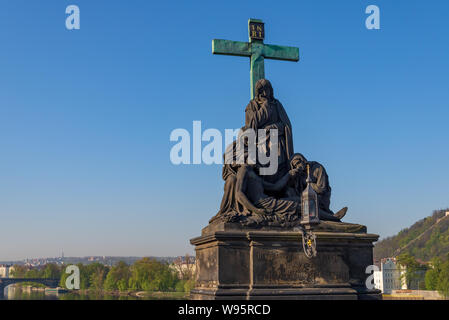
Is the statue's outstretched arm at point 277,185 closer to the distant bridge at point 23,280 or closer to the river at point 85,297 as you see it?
the river at point 85,297

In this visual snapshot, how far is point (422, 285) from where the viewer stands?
81062 millimetres

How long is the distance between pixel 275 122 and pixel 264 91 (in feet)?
2.54

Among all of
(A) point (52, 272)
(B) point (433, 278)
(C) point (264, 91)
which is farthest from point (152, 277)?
(C) point (264, 91)

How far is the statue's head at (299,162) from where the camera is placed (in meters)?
10.4

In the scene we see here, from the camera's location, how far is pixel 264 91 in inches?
449

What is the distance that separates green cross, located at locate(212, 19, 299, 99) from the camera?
1270 centimetres

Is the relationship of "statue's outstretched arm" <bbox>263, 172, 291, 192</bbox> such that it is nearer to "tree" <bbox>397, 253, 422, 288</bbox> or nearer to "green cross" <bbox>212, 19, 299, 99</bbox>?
"green cross" <bbox>212, 19, 299, 99</bbox>

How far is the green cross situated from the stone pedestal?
434 cm

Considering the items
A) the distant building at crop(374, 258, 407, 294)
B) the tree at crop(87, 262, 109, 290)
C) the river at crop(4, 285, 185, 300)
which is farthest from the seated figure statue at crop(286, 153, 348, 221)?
the tree at crop(87, 262, 109, 290)

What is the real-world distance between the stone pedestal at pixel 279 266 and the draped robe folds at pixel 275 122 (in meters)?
1.70

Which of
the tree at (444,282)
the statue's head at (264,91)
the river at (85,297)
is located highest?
the statue's head at (264,91)

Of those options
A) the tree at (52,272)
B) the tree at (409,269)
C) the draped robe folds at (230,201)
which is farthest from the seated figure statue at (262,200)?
the tree at (52,272)

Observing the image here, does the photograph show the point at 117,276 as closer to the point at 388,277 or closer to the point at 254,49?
the point at 388,277
